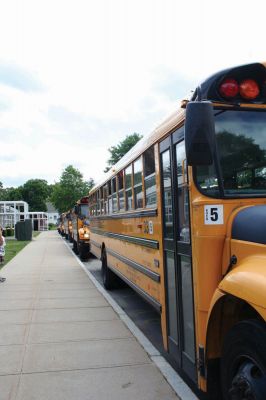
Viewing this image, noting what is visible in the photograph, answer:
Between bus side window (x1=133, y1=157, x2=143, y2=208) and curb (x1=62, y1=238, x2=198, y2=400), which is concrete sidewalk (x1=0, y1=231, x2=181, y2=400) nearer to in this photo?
curb (x1=62, y1=238, x2=198, y2=400)

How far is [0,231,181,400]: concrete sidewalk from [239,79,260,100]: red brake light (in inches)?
101

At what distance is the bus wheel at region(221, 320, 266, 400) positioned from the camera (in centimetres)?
236

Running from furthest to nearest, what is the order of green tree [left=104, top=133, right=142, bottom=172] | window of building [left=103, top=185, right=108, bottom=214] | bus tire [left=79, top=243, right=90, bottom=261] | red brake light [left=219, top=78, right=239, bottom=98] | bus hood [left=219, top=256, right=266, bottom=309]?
1. green tree [left=104, top=133, right=142, bottom=172]
2. bus tire [left=79, top=243, right=90, bottom=261]
3. window of building [left=103, top=185, right=108, bottom=214]
4. red brake light [left=219, top=78, right=239, bottom=98]
5. bus hood [left=219, top=256, right=266, bottom=309]

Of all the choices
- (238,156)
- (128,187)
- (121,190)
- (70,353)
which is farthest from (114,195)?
(238,156)

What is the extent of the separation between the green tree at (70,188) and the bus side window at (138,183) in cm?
4804

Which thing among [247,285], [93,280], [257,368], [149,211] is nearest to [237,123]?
[247,285]

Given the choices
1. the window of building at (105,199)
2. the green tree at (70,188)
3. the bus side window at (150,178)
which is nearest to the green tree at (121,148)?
the green tree at (70,188)

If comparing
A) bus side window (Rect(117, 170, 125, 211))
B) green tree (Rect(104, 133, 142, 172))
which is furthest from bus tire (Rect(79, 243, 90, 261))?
green tree (Rect(104, 133, 142, 172))

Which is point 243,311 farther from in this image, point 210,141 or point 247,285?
point 210,141

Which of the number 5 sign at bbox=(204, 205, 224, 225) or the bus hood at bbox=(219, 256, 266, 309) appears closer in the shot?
the bus hood at bbox=(219, 256, 266, 309)

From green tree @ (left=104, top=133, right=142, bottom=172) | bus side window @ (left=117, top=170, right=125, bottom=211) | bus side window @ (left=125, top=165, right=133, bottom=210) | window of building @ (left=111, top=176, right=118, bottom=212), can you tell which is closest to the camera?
bus side window @ (left=125, top=165, right=133, bottom=210)

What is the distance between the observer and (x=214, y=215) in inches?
118

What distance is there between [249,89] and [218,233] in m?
1.02

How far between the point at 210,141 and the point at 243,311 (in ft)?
3.58
